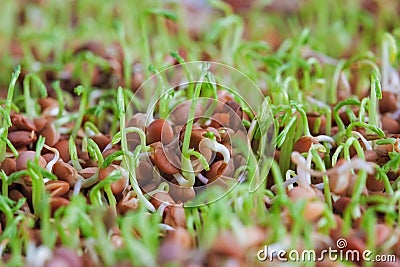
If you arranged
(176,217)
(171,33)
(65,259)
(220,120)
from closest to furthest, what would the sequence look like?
(65,259)
(176,217)
(220,120)
(171,33)

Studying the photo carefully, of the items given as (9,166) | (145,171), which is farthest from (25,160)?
(145,171)

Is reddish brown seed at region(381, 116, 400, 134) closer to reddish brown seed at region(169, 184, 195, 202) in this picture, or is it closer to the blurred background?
the blurred background

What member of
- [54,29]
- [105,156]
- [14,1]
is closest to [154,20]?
[54,29]

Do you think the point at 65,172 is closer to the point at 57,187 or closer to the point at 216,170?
the point at 57,187

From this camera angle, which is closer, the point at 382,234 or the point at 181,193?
the point at 382,234

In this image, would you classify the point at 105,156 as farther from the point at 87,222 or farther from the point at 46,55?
the point at 46,55
